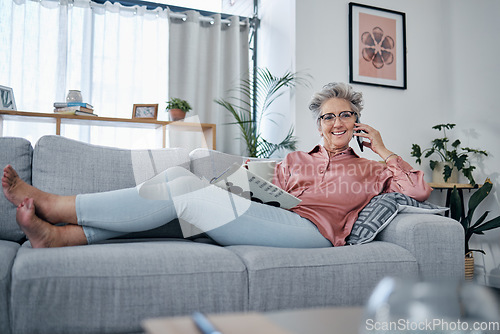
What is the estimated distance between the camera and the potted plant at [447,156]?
3.20m

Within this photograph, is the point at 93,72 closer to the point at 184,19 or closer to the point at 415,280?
the point at 184,19

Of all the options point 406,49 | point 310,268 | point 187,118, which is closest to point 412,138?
point 406,49

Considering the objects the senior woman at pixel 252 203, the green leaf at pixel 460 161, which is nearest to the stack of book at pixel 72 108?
the senior woman at pixel 252 203

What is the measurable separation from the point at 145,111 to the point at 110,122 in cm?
28

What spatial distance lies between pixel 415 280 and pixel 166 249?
90 centimetres

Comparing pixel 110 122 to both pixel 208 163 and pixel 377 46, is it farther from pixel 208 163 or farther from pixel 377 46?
pixel 377 46

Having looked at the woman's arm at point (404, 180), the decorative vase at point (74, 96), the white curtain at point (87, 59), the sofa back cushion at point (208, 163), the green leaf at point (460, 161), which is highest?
the white curtain at point (87, 59)

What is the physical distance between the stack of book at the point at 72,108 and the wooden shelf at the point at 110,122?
0.04 metres

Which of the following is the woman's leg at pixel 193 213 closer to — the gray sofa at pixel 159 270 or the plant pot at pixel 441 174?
the gray sofa at pixel 159 270

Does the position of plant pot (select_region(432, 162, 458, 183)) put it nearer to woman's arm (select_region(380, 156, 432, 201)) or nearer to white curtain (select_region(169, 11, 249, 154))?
white curtain (select_region(169, 11, 249, 154))

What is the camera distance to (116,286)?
106 centimetres

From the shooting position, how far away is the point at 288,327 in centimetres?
52

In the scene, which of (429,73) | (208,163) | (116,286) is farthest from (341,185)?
(429,73)

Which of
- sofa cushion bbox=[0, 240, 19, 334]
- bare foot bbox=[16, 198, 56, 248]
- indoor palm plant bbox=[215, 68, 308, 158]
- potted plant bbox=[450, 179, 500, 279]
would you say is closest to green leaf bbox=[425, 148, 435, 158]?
potted plant bbox=[450, 179, 500, 279]
